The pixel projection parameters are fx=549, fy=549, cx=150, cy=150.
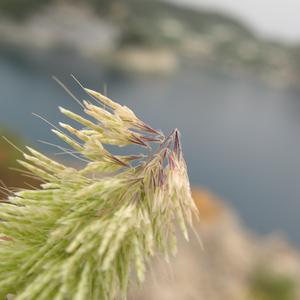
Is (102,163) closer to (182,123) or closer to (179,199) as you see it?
(179,199)

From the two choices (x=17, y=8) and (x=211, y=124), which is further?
(x=17, y=8)

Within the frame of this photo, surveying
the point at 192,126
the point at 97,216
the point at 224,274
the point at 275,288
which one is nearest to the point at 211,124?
the point at 192,126

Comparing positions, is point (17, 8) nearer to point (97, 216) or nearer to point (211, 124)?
point (211, 124)

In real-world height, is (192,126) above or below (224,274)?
above

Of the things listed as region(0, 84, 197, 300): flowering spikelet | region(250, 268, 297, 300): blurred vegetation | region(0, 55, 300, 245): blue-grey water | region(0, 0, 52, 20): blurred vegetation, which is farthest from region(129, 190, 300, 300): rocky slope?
region(0, 0, 52, 20): blurred vegetation

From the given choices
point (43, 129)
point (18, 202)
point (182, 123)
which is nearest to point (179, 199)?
point (18, 202)

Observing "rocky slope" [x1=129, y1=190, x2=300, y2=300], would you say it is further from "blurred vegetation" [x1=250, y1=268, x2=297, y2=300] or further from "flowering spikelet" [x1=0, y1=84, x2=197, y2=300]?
"flowering spikelet" [x1=0, y1=84, x2=197, y2=300]

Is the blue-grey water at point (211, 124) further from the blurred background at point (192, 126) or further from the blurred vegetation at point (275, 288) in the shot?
the blurred vegetation at point (275, 288)

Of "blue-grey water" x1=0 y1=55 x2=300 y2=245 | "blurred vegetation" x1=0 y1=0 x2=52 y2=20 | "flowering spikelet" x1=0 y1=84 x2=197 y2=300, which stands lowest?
"flowering spikelet" x1=0 y1=84 x2=197 y2=300
